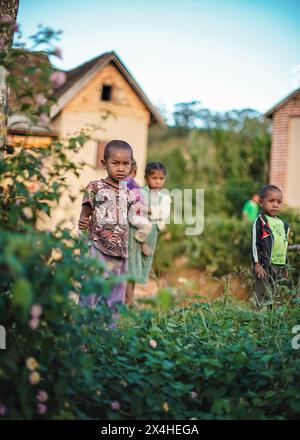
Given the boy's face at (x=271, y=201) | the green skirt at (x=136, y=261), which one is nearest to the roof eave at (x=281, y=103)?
the green skirt at (x=136, y=261)

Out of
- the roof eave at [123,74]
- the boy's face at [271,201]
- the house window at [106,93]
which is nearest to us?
the boy's face at [271,201]

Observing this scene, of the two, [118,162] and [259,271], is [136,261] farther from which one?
[118,162]

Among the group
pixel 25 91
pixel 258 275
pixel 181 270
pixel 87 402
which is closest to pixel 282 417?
pixel 87 402

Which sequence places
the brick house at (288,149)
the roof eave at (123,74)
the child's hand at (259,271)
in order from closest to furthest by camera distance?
the child's hand at (259,271) < the brick house at (288,149) < the roof eave at (123,74)

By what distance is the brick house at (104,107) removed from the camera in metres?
18.8

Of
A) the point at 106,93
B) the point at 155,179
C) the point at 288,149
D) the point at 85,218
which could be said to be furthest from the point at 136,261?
the point at 106,93

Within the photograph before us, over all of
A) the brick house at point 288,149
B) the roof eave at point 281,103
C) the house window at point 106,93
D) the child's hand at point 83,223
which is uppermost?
the house window at point 106,93

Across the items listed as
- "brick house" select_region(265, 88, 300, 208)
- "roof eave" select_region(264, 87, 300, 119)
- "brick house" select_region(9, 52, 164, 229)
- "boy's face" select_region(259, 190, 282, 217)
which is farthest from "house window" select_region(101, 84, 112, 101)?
"boy's face" select_region(259, 190, 282, 217)

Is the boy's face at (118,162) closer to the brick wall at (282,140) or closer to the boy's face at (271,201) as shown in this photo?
the boy's face at (271,201)

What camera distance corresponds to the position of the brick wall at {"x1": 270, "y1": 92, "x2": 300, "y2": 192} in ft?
47.3

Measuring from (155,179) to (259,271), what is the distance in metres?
1.84

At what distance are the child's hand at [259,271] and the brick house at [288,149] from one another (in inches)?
363

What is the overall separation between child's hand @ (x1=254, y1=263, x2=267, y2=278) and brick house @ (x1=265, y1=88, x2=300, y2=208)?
363 inches
